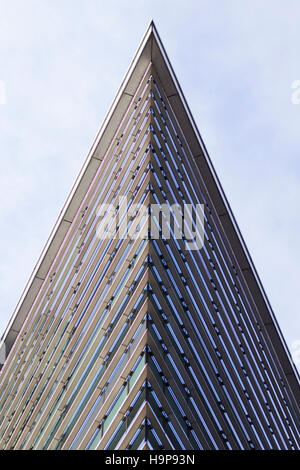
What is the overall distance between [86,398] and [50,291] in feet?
75.0

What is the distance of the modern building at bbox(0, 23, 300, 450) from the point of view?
38.8 m

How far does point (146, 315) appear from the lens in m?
38.8

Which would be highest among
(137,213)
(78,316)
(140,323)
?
(137,213)

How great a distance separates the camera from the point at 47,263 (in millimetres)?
69688

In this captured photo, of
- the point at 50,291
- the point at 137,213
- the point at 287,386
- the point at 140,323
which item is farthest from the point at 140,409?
the point at 287,386

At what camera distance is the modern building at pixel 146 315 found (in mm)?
38812

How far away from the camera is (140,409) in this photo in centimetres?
3516

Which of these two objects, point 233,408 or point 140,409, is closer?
point 140,409

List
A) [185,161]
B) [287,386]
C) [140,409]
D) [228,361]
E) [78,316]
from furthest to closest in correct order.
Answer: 1. [287,386]
2. [185,161]
3. [228,361]
4. [78,316]
5. [140,409]

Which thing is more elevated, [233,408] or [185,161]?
[185,161]
